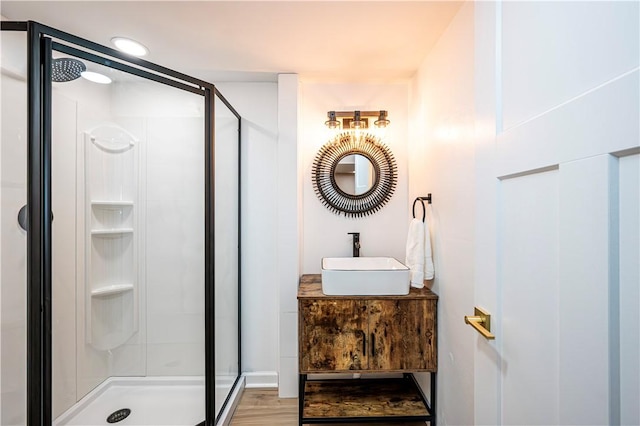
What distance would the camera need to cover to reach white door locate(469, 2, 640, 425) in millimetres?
444

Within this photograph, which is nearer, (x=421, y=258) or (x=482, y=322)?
(x=482, y=322)

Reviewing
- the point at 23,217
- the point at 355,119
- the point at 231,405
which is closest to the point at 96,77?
the point at 23,217

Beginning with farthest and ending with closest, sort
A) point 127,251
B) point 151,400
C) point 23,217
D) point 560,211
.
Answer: point 151,400, point 127,251, point 23,217, point 560,211

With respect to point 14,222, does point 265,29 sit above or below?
above

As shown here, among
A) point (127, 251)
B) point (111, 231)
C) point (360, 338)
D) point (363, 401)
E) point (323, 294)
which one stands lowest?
point (363, 401)

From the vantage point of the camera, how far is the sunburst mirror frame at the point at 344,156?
214 cm

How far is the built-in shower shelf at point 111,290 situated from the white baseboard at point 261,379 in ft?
3.66

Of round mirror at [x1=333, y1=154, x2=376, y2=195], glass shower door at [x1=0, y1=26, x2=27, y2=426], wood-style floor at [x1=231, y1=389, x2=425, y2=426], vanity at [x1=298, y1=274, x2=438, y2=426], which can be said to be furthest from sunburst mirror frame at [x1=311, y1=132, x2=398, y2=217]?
glass shower door at [x1=0, y1=26, x2=27, y2=426]

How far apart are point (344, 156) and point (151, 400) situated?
1.89m

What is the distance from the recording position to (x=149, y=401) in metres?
1.62

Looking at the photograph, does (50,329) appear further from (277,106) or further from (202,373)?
(277,106)

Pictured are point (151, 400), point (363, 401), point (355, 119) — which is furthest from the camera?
point (355, 119)

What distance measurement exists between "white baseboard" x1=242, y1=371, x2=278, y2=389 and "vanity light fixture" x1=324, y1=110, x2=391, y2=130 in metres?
1.85

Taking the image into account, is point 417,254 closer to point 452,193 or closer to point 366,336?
point 452,193
